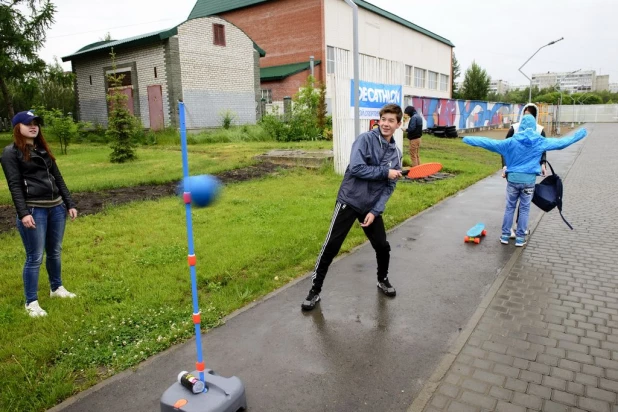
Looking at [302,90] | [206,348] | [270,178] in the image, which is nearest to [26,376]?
[206,348]

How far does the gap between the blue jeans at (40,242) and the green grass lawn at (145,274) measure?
306 millimetres

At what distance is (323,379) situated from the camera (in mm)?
3393

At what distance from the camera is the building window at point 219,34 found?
25344mm

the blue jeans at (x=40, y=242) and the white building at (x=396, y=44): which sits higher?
the white building at (x=396, y=44)

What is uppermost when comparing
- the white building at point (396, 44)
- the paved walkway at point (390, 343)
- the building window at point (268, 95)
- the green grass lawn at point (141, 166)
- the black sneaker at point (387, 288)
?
the white building at point (396, 44)

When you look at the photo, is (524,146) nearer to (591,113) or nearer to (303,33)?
(303,33)

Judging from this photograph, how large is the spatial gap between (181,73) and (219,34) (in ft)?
12.0

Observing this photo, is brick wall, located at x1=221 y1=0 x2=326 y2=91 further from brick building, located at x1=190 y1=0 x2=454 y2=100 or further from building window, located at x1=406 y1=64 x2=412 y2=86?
building window, located at x1=406 y1=64 x2=412 y2=86

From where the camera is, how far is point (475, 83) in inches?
2566

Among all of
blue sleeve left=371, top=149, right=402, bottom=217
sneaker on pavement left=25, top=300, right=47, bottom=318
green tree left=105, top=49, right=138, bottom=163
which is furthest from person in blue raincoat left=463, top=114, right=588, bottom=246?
green tree left=105, top=49, right=138, bottom=163

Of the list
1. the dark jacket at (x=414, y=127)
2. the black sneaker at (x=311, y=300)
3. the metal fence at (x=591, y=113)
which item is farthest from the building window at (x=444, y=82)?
the black sneaker at (x=311, y=300)

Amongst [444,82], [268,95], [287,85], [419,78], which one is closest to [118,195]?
[287,85]

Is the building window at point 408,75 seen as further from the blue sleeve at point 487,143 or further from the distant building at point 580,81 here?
the distant building at point 580,81

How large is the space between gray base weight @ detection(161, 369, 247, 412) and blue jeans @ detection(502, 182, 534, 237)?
521 centimetres
